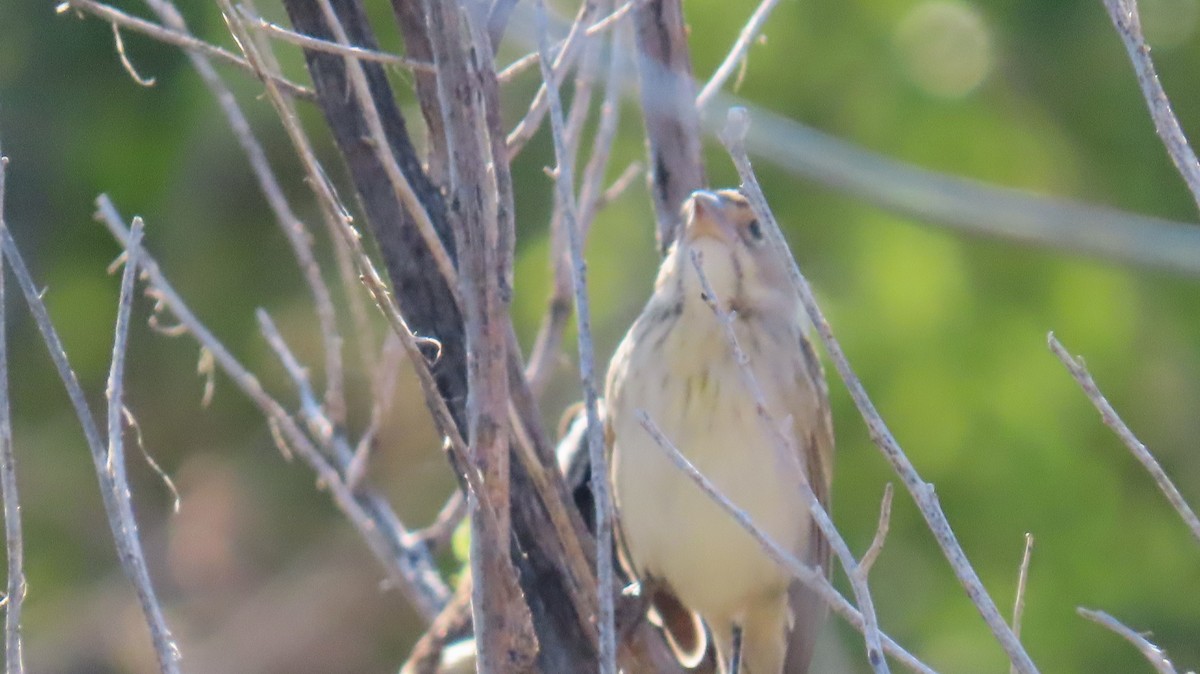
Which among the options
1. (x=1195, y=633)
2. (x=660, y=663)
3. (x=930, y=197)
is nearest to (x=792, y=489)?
(x=660, y=663)

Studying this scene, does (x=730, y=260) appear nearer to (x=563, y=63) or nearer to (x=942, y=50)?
(x=563, y=63)

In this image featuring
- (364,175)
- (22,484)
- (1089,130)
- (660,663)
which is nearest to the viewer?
(364,175)

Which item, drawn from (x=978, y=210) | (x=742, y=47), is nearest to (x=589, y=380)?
(x=742, y=47)

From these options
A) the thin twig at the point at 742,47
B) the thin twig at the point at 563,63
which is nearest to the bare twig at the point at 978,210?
the thin twig at the point at 742,47

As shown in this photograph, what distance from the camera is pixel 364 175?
266 cm

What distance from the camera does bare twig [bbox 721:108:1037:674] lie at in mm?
1780

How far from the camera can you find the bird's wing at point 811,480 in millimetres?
3496

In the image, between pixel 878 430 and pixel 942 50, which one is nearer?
pixel 878 430

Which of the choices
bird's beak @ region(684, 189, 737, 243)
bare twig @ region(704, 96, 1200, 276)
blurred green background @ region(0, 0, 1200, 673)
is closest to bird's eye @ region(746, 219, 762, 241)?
bird's beak @ region(684, 189, 737, 243)

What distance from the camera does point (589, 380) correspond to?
6.55 ft

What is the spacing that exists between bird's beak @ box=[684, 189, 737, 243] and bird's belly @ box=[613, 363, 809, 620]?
0.31 meters

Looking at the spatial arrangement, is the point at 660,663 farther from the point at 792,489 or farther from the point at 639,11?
the point at 639,11

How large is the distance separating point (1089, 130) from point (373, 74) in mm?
4950

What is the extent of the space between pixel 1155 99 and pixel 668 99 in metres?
1.55
